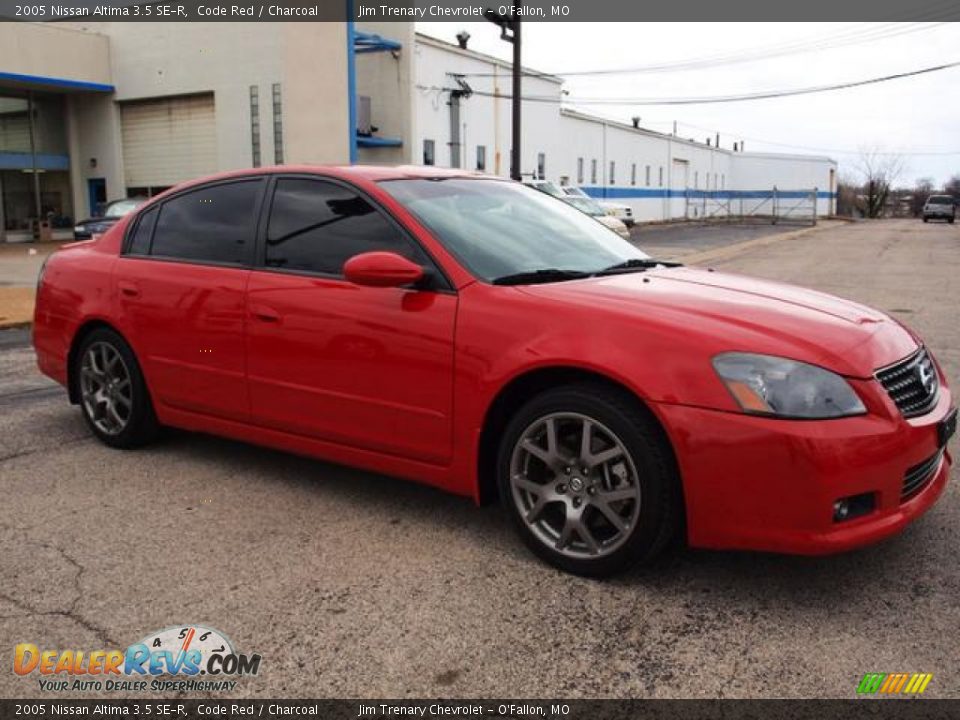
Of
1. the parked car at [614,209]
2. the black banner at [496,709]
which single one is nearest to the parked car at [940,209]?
the parked car at [614,209]

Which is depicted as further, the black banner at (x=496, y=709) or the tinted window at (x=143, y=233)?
the tinted window at (x=143, y=233)

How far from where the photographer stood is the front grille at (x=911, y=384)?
3.29 metres

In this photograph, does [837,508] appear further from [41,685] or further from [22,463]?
[22,463]

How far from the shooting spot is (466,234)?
400 cm

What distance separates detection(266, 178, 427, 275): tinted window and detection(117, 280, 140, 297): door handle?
980 mm

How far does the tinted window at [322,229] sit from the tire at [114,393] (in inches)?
49.3

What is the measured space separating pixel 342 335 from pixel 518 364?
3.03 feet

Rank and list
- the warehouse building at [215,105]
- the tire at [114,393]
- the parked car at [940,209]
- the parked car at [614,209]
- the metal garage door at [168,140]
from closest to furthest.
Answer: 1. the tire at [114,393]
2. the warehouse building at [215,105]
3. the metal garage door at [168,140]
4. the parked car at [614,209]
5. the parked car at [940,209]

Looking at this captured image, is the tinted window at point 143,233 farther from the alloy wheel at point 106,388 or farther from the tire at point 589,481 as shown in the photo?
the tire at point 589,481

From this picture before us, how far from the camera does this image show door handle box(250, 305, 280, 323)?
424cm

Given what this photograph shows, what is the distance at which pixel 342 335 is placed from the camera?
13.0 ft

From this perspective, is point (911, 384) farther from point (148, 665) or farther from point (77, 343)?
point (77, 343)

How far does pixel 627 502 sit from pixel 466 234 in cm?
143

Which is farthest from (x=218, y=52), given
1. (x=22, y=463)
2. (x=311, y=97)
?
(x=22, y=463)
